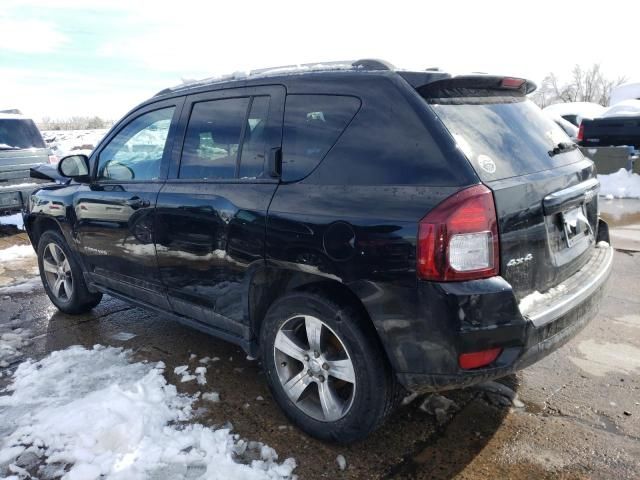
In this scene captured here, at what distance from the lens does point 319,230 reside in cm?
250

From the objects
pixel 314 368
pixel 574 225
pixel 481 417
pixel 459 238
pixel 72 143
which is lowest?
pixel 481 417

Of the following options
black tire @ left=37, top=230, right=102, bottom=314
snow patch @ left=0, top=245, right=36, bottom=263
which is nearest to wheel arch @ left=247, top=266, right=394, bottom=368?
black tire @ left=37, top=230, right=102, bottom=314

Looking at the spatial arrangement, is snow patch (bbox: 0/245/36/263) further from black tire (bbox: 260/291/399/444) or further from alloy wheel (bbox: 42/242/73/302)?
black tire (bbox: 260/291/399/444)

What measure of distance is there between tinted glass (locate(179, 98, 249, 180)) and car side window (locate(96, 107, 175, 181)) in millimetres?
299

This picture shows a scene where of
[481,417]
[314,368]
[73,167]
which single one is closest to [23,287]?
[73,167]

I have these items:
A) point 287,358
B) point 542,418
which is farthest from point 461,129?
point 542,418

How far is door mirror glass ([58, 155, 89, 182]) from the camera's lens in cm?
418

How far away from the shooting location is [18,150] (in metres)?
9.12

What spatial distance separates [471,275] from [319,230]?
29.6 inches

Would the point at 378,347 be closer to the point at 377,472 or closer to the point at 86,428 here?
the point at 377,472

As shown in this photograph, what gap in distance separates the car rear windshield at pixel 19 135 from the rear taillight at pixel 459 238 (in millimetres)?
9236

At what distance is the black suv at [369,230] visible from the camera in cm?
222

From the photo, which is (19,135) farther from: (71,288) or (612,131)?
(612,131)

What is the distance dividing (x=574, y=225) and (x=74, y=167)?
147 inches
